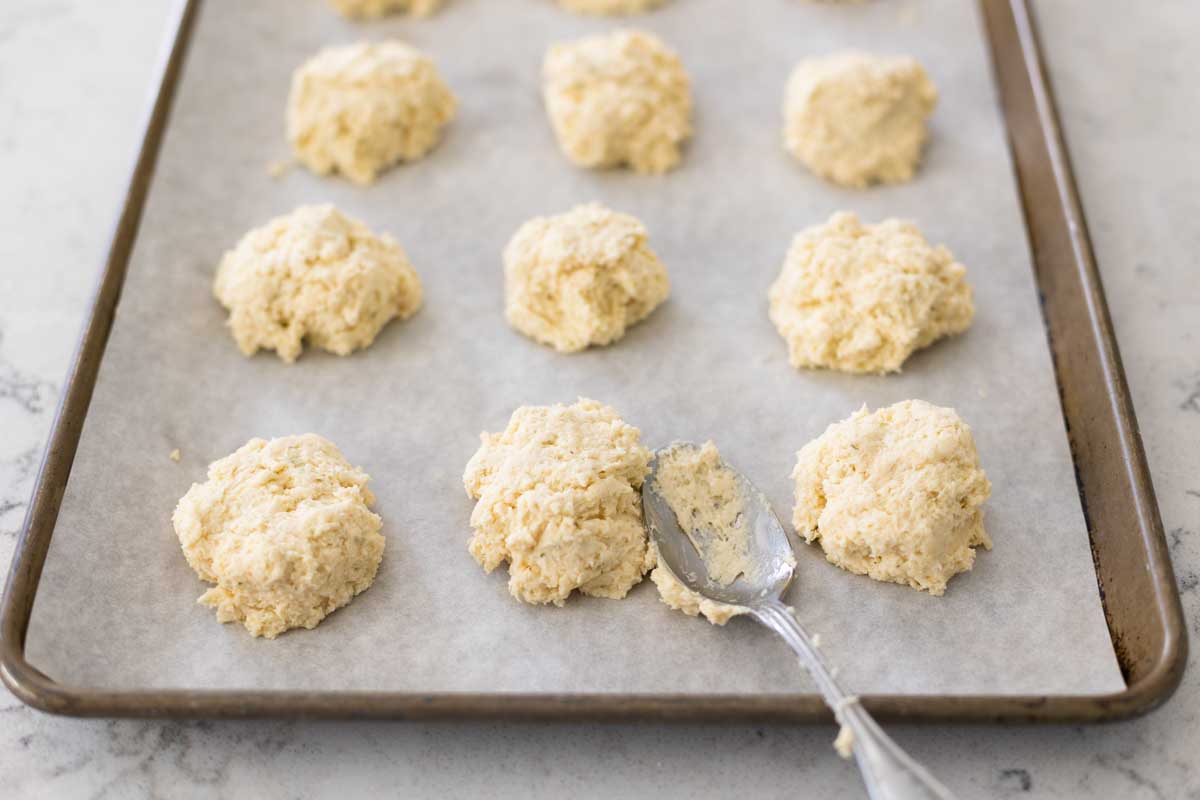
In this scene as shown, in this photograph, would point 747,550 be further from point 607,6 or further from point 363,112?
point 607,6

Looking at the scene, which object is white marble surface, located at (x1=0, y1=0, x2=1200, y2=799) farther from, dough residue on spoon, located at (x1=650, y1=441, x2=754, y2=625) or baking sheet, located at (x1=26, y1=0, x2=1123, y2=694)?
dough residue on spoon, located at (x1=650, y1=441, x2=754, y2=625)

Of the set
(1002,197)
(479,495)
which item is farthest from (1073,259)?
(479,495)

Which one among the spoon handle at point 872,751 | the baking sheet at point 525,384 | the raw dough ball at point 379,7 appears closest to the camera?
the spoon handle at point 872,751

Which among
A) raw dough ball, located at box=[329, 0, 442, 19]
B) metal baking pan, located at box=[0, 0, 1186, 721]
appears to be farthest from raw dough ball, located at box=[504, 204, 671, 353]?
raw dough ball, located at box=[329, 0, 442, 19]

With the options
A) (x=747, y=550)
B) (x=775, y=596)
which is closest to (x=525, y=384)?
(x=747, y=550)

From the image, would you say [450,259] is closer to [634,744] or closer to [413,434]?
[413,434]

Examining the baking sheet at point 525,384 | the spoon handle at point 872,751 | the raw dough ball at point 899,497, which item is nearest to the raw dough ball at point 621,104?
the baking sheet at point 525,384

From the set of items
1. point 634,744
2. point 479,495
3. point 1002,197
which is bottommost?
point 634,744

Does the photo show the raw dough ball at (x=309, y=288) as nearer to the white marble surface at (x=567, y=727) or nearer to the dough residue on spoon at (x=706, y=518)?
the white marble surface at (x=567, y=727)
